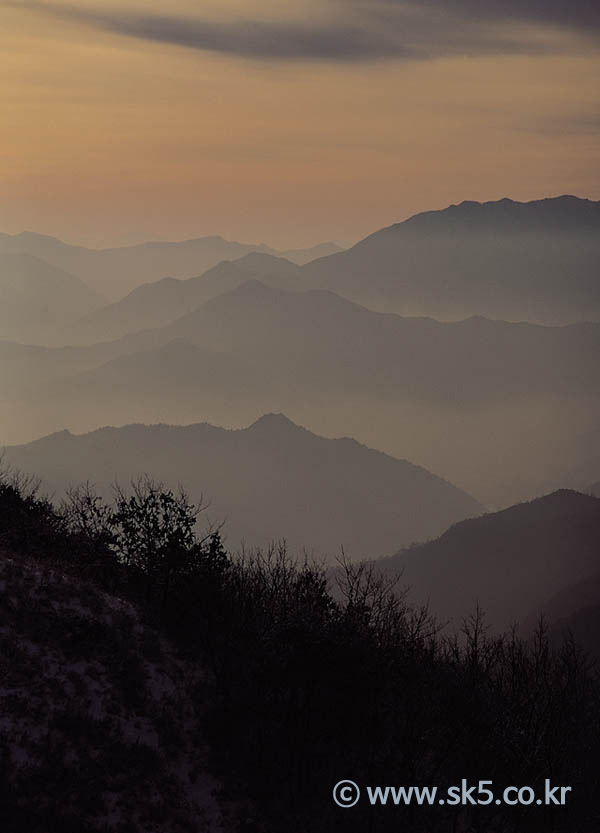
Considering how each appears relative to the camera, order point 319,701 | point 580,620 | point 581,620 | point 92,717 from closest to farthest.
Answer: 1. point 92,717
2. point 319,701
3. point 581,620
4. point 580,620

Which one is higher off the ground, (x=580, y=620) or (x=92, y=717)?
(x=580, y=620)

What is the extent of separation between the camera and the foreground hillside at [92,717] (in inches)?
1072

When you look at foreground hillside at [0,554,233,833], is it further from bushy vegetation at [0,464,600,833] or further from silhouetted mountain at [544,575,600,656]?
silhouetted mountain at [544,575,600,656]

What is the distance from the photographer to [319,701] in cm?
3250

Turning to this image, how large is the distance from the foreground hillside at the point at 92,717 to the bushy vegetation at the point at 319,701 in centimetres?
72

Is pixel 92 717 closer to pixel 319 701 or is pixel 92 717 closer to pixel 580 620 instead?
pixel 319 701

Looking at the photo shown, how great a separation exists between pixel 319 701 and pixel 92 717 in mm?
7625

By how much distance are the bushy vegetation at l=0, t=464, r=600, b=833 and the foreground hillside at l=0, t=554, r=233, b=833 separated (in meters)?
0.72

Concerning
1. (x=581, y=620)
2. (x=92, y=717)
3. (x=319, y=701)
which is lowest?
(x=92, y=717)

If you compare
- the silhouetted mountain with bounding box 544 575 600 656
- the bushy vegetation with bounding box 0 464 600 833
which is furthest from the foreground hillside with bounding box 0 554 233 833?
the silhouetted mountain with bounding box 544 575 600 656

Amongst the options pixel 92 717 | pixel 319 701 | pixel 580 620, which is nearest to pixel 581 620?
pixel 580 620

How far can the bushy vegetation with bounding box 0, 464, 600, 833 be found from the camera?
102 feet

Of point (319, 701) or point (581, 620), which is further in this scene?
point (581, 620)

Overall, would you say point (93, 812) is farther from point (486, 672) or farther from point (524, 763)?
point (486, 672)
